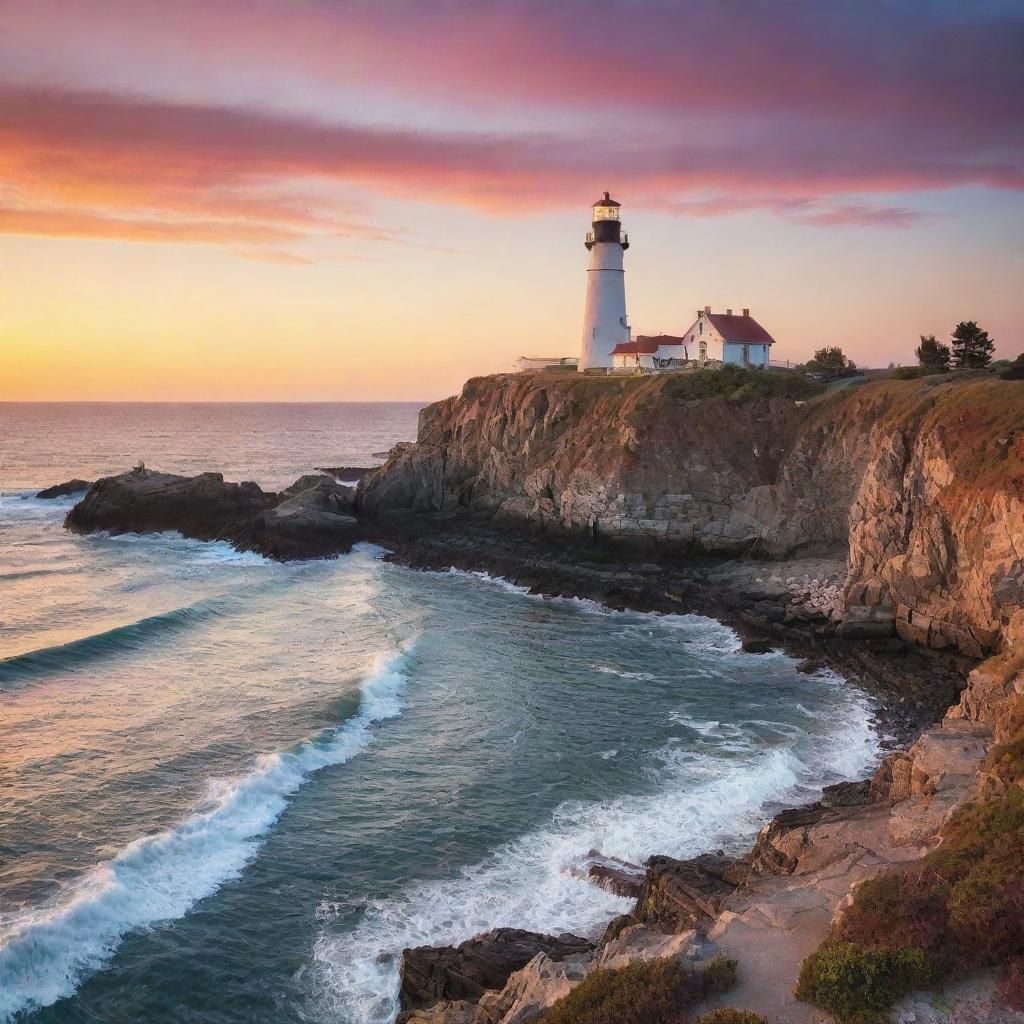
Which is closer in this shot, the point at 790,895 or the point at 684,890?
the point at 790,895

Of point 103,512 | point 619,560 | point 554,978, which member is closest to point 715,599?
point 619,560

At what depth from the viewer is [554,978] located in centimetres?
1340

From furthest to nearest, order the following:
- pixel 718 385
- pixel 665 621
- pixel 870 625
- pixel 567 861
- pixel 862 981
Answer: pixel 718 385, pixel 665 621, pixel 870 625, pixel 567 861, pixel 862 981

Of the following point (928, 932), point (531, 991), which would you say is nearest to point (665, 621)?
point (531, 991)

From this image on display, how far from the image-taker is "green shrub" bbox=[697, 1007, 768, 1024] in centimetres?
1104

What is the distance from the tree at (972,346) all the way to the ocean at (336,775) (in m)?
29.4

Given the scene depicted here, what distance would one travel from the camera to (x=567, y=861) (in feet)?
66.4

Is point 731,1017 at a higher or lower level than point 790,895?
higher

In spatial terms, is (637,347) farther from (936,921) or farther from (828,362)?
(936,921)

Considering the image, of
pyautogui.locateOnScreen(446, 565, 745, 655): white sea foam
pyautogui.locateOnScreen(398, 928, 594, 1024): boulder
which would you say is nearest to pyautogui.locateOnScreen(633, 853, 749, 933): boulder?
pyautogui.locateOnScreen(398, 928, 594, 1024): boulder

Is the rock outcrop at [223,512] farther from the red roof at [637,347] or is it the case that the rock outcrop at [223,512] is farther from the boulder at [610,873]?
the boulder at [610,873]

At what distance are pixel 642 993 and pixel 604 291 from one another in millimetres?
60221

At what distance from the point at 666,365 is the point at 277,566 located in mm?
29963

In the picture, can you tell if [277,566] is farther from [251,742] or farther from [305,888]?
[305,888]
